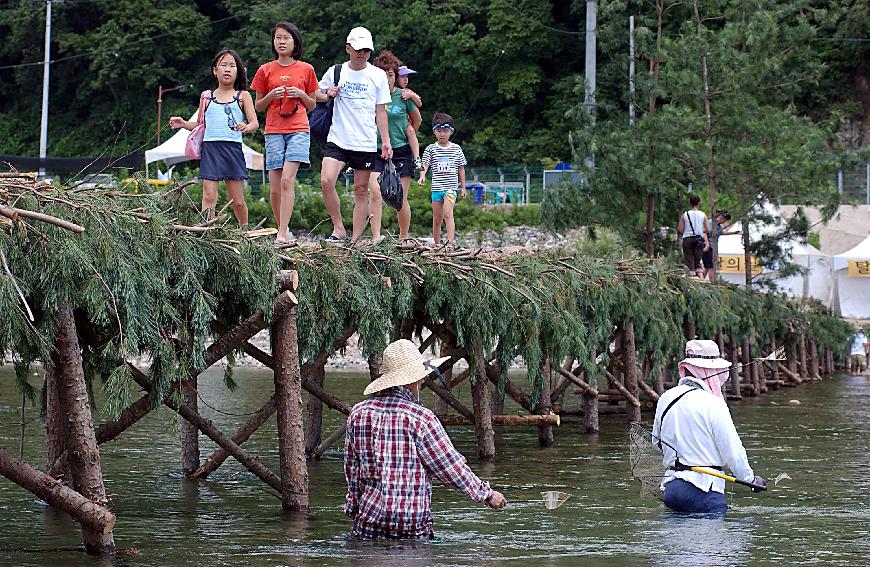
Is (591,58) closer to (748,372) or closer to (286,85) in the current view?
(748,372)

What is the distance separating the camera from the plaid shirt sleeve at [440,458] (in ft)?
31.3

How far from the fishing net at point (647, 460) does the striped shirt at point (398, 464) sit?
2.86 m

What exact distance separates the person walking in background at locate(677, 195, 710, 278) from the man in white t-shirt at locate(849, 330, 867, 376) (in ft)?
47.8

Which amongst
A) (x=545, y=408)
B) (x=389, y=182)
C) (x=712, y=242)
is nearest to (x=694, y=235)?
(x=712, y=242)

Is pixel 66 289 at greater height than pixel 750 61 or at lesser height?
lesser

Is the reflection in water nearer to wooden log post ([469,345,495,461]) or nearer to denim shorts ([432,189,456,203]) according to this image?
wooden log post ([469,345,495,461])

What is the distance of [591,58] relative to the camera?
38.4 metres

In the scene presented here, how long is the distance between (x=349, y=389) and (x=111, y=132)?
132ft

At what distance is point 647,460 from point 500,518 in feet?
4.90

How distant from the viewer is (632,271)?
21391 millimetres

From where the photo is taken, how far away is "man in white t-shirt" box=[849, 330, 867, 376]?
41.5m

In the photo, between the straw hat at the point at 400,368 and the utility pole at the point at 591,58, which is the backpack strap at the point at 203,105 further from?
the utility pole at the point at 591,58

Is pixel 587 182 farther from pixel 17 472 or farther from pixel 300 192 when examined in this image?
pixel 17 472

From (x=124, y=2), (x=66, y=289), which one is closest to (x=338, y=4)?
(x=124, y=2)
